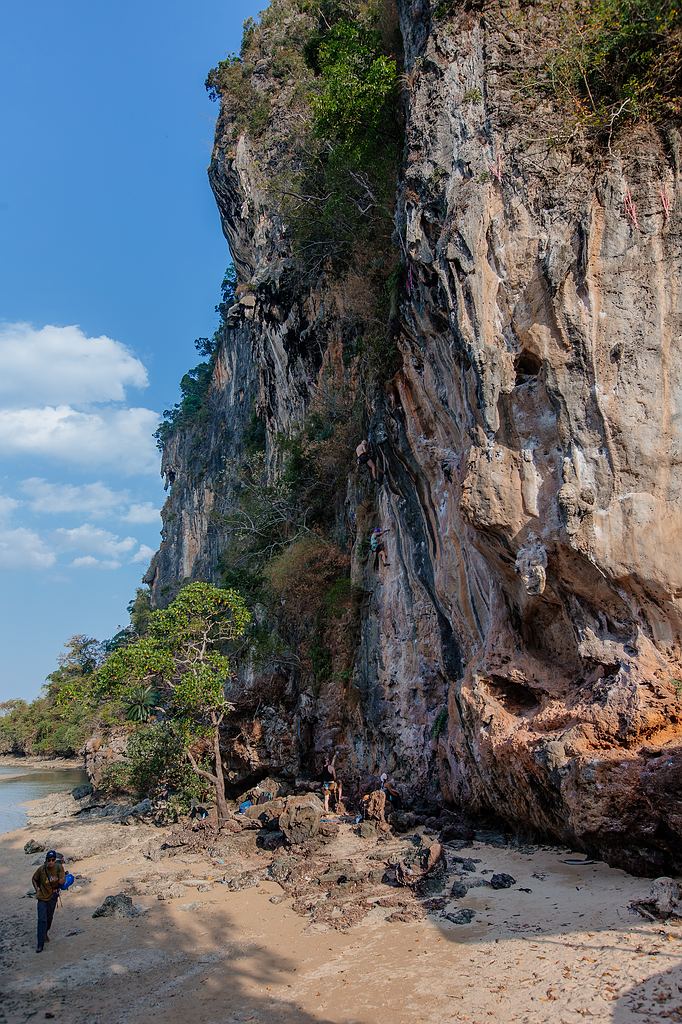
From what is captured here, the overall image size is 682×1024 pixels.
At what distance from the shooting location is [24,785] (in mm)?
33656

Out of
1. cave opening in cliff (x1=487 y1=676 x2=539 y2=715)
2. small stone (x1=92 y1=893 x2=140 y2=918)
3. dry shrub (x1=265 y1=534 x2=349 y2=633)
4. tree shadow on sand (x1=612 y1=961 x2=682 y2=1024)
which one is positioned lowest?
small stone (x1=92 y1=893 x2=140 y2=918)

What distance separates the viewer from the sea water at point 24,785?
23.4 meters

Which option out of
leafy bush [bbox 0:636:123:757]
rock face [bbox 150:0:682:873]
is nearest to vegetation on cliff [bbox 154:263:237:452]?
leafy bush [bbox 0:636:123:757]

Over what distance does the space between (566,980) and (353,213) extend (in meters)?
16.7

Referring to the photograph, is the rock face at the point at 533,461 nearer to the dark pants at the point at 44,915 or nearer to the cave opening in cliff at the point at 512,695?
the cave opening in cliff at the point at 512,695

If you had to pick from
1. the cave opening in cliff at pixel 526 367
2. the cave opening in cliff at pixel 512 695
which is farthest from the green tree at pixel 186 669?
the cave opening in cliff at pixel 526 367

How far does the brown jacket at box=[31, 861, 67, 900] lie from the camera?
8875mm

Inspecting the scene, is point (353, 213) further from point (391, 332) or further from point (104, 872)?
point (104, 872)

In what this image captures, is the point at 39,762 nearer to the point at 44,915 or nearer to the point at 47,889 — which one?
the point at 44,915

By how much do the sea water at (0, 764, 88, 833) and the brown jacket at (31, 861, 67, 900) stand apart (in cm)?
1386

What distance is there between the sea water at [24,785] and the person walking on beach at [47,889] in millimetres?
13615

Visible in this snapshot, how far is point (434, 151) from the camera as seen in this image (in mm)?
10992

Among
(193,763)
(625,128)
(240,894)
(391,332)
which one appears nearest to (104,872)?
(193,763)

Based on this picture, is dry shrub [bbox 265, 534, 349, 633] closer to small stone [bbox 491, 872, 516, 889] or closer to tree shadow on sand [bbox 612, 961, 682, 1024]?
small stone [bbox 491, 872, 516, 889]
